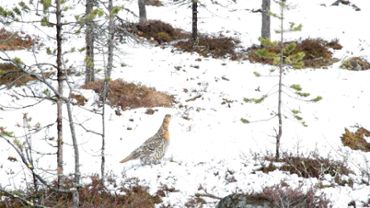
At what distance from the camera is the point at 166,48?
78.4 feet

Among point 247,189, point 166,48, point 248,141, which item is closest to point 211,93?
point 248,141

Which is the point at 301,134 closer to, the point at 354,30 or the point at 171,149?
the point at 171,149

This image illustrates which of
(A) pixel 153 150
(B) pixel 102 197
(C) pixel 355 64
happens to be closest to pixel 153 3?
(C) pixel 355 64

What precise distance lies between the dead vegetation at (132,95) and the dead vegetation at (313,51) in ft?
21.9

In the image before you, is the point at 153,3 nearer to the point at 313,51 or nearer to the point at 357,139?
the point at 313,51

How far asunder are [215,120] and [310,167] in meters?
6.44

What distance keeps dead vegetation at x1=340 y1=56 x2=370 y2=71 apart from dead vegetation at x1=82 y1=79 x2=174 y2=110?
8695 mm

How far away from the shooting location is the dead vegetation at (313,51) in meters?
22.0

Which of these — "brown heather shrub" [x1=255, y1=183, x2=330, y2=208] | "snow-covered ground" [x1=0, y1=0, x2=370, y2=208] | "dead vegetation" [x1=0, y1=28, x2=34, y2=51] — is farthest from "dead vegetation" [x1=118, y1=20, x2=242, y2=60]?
"brown heather shrub" [x1=255, y1=183, x2=330, y2=208]

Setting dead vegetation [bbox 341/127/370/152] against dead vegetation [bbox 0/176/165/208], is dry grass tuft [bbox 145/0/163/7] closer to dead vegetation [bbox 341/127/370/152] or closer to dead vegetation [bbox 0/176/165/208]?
dead vegetation [bbox 341/127/370/152]

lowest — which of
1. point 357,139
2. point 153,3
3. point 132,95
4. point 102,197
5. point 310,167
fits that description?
point 102,197

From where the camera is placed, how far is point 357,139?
13906 mm

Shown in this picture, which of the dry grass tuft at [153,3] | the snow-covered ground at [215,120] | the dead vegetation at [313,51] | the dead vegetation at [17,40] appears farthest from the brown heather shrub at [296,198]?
the dry grass tuft at [153,3]

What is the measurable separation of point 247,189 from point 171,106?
857 centimetres
